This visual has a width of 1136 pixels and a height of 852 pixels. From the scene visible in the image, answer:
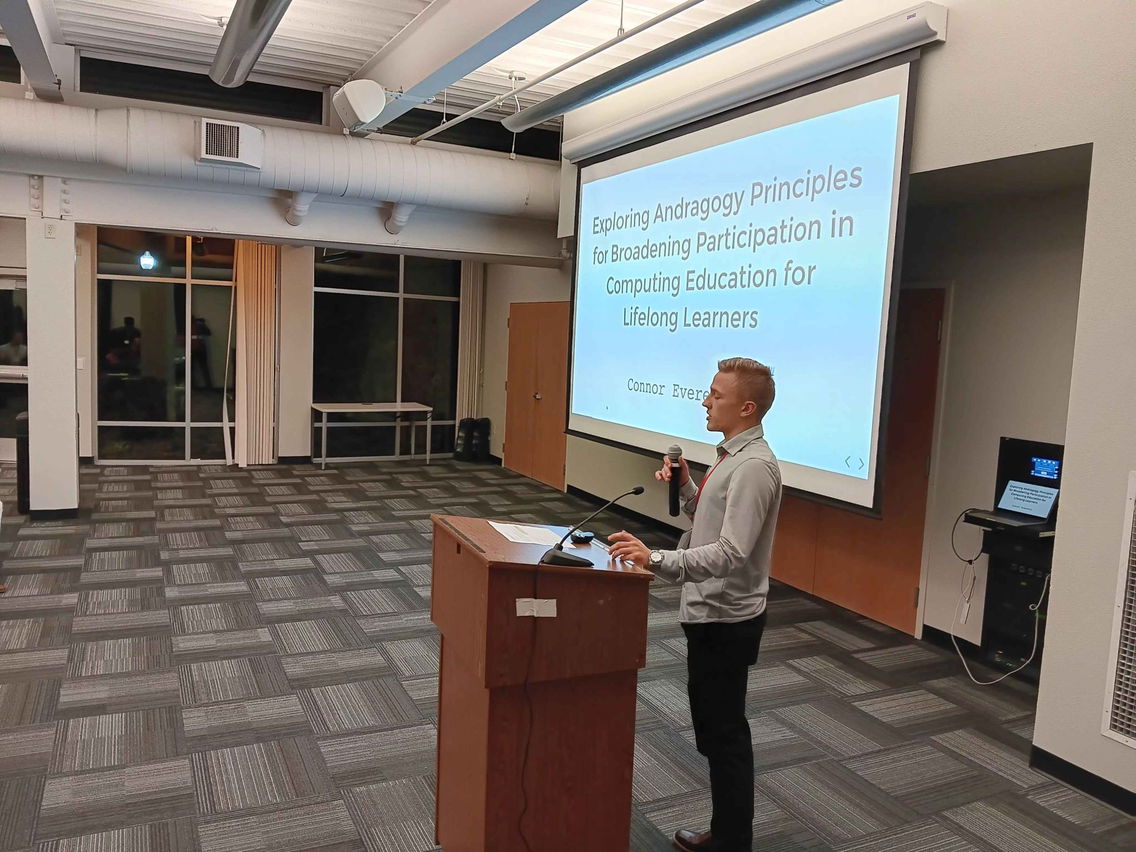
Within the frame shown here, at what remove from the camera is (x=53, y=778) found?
9.46 feet

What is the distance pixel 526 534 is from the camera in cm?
224

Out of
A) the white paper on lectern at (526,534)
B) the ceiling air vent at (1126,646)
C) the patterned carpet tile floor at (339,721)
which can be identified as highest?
the white paper on lectern at (526,534)

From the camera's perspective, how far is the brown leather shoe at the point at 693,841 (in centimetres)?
253

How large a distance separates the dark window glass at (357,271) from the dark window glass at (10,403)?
3.27 meters

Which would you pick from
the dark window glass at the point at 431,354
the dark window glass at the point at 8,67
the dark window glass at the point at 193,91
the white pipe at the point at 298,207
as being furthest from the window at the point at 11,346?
the dark window glass at the point at 431,354

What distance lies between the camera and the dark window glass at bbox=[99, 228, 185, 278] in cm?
905

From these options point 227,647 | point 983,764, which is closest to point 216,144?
point 227,647

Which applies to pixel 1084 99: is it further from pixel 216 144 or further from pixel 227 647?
pixel 216 144

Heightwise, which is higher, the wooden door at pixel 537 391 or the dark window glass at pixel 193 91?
the dark window glass at pixel 193 91

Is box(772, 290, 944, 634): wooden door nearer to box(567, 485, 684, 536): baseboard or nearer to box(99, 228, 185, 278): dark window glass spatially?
box(567, 485, 684, 536): baseboard

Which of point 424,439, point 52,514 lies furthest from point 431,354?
point 52,514

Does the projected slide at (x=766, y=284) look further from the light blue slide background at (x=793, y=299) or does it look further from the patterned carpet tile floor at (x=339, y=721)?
the patterned carpet tile floor at (x=339, y=721)

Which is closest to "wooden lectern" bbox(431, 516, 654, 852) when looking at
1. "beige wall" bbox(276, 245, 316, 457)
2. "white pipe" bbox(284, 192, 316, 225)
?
"white pipe" bbox(284, 192, 316, 225)

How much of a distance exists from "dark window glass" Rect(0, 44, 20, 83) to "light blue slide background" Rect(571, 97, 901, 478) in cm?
480
